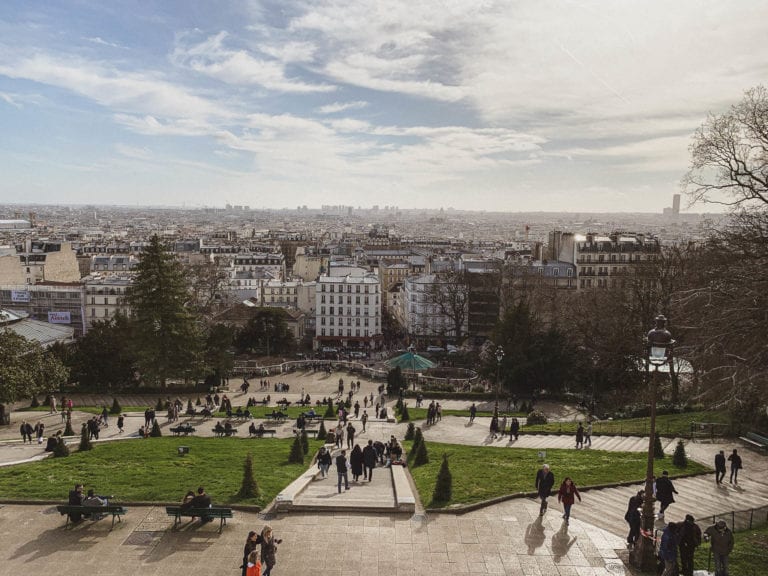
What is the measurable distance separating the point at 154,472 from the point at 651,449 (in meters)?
14.8

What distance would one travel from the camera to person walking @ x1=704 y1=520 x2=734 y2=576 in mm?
12469

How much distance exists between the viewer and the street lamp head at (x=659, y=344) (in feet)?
41.4

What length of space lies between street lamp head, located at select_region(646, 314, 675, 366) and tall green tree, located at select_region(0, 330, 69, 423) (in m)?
30.6

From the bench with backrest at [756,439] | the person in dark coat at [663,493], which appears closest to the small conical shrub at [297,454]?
the person in dark coat at [663,493]

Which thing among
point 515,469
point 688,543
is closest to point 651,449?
point 688,543

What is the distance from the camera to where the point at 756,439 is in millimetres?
24266

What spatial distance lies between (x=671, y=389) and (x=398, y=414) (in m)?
16.4

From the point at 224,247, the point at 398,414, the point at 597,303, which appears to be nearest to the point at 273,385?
the point at 398,414

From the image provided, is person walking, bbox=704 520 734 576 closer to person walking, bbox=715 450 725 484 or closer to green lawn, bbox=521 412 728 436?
person walking, bbox=715 450 725 484

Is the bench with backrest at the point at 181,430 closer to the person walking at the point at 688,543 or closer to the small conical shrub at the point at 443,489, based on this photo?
the small conical shrub at the point at 443,489

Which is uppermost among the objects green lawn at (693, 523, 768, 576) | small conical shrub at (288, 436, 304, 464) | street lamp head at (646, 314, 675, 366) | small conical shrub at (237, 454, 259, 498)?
street lamp head at (646, 314, 675, 366)

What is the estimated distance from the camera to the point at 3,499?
17.6 meters

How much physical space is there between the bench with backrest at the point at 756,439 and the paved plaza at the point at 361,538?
468cm

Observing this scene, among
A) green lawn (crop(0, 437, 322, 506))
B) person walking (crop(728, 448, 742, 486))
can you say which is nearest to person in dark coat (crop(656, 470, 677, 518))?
person walking (crop(728, 448, 742, 486))
